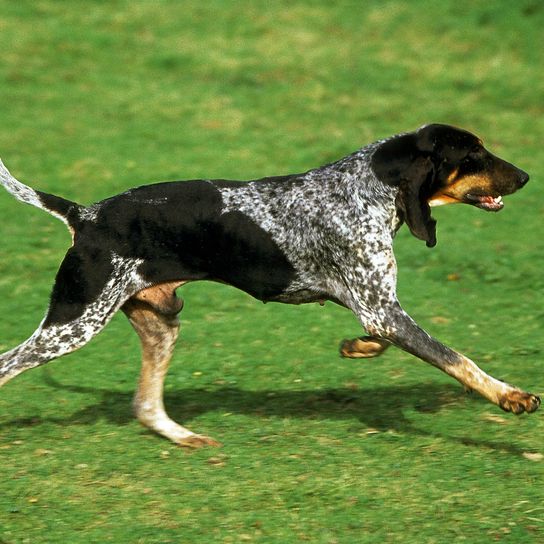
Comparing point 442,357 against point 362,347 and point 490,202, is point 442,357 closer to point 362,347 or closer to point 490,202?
point 362,347

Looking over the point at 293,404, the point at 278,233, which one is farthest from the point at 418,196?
the point at 293,404

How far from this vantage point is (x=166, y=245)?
6961 millimetres

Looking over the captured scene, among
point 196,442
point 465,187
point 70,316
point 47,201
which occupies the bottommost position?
point 196,442

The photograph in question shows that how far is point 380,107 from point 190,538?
36.4 ft

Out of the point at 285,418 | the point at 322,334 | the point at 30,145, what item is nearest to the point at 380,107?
the point at 30,145

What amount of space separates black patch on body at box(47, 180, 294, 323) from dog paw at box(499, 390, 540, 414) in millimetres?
1481

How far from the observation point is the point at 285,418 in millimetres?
7762

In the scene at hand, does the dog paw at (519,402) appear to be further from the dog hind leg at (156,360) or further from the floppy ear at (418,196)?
the dog hind leg at (156,360)

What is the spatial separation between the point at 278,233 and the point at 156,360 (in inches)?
46.4

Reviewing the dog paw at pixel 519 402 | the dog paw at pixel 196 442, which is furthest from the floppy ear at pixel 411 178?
the dog paw at pixel 196 442

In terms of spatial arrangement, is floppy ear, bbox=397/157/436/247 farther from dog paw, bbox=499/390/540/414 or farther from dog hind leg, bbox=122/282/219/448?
dog hind leg, bbox=122/282/219/448

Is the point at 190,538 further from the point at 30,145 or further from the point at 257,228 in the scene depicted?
the point at 30,145

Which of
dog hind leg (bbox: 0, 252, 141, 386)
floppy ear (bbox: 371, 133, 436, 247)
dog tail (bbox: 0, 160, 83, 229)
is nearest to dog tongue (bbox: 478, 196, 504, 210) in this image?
floppy ear (bbox: 371, 133, 436, 247)

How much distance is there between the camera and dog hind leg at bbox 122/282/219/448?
729 centimetres
